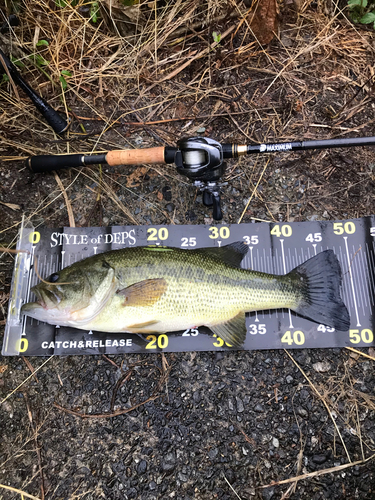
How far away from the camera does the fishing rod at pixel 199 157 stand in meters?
2.58

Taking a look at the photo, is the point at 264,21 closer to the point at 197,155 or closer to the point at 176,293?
the point at 197,155

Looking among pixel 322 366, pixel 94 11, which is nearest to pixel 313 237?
pixel 322 366

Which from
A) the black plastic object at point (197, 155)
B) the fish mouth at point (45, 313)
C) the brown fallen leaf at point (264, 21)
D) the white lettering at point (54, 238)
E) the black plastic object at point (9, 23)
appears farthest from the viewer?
the brown fallen leaf at point (264, 21)

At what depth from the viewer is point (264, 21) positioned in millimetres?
3340

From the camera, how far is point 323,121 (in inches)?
131

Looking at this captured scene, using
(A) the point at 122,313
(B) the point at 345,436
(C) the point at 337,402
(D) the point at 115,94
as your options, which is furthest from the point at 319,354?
(D) the point at 115,94

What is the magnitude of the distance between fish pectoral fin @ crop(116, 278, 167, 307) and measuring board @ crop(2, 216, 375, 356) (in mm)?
463

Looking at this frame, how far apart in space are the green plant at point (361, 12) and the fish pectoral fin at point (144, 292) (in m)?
3.34

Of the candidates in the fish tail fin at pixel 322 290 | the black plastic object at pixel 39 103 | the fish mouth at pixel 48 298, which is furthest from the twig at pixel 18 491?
the black plastic object at pixel 39 103

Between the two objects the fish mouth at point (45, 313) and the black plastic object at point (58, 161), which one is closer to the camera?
the fish mouth at point (45, 313)

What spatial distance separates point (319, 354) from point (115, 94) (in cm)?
323

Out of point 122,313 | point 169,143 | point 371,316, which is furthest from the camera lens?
point 169,143

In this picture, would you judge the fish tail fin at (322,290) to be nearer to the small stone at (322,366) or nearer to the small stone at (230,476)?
the small stone at (322,366)

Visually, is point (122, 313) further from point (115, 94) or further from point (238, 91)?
point (238, 91)
